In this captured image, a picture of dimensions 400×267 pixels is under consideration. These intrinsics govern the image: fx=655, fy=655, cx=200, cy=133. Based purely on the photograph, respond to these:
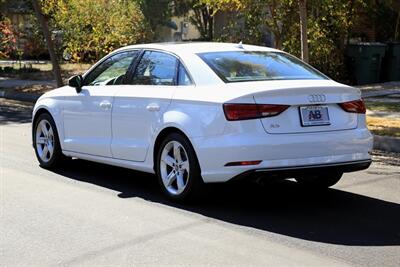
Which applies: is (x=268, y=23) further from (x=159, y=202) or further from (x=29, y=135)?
(x=159, y=202)

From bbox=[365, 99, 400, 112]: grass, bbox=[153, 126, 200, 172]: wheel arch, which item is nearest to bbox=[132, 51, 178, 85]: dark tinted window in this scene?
bbox=[153, 126, 200, 172]: wheel arch

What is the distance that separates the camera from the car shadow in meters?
5.48

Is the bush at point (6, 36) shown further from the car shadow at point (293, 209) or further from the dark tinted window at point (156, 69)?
the dark tinted window at point (156, 69)

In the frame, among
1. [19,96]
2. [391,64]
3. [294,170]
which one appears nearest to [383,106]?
[391,64]

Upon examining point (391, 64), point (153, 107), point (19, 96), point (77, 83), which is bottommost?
point (19, 96)

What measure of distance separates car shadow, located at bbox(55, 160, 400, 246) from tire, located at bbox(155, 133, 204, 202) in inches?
5.0

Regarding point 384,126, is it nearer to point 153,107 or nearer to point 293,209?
point 293,209

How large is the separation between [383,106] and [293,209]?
7918mm

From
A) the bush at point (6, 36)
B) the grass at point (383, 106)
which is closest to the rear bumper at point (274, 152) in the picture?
the grass at point (383, 106)

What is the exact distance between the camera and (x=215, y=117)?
5.97 m

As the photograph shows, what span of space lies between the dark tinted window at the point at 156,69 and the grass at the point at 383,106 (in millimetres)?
7159

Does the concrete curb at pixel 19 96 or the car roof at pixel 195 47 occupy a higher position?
the car roof at pixel 195 47

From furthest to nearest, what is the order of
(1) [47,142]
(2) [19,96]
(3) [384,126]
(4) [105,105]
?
(2) [19,96], (3) [384,126], (1) [47,142], (4) [105,105]

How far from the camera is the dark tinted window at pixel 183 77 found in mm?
6546
